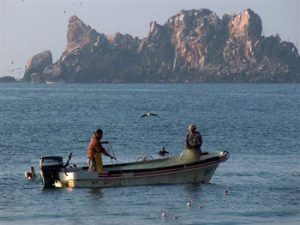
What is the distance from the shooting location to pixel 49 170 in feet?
118

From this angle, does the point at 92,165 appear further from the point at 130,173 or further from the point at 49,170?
the point at 49,170

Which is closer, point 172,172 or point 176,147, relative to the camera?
point 172,172

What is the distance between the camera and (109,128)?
75438mm

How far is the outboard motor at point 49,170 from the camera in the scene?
35906 millimetres

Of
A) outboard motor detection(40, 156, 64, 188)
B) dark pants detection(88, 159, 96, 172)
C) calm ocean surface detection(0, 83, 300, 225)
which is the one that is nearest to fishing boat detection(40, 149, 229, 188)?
outboard motor detection(40, 156, 64, 188)

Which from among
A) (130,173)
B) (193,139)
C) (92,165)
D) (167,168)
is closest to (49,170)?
(92,165)

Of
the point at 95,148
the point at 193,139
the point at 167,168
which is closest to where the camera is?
the point at 95,148

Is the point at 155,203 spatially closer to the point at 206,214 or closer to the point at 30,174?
the point at 206,214

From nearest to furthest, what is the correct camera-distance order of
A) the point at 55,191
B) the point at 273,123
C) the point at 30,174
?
the point at 55,191
the point at 30,174
the point at 273,123

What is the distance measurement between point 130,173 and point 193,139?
2.63 m

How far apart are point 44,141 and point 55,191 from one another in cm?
2436

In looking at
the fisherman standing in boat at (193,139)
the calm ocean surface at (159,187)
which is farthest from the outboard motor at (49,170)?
the fisherman standing in boat at (193,139)

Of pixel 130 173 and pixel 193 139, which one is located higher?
pixel 193 139

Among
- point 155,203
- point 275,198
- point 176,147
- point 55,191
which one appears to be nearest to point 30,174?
point 55,191
